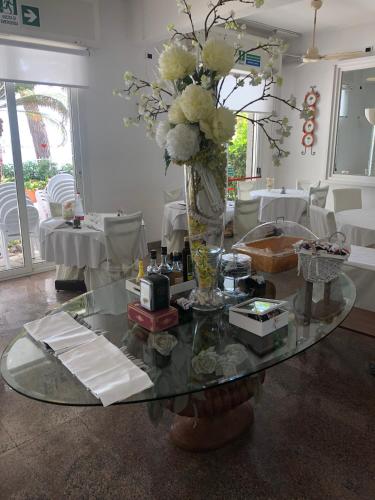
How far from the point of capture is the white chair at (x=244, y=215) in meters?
4.55

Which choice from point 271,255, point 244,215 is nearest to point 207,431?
point 271,255

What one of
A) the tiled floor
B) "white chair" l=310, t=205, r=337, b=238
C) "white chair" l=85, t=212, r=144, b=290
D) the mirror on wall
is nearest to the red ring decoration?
the mirror on wall

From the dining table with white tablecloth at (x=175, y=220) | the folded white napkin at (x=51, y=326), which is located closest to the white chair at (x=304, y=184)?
the dining table with white tablecloth at (x=175, y=220)

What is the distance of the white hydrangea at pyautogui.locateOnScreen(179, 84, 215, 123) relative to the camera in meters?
1.31

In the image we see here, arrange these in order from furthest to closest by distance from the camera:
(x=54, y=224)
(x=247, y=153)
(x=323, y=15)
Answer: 1. (x=247, y=153)
2. (x=323, y=15)
3. (x=54, y=224)

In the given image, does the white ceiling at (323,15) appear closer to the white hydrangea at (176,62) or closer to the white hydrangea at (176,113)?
the white hydrangea at (176,62)

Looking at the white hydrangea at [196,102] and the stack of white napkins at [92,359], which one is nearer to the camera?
the stack of white napkins at [92,359]

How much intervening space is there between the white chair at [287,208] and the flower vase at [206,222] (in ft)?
12.1

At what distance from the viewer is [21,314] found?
11.3 ft

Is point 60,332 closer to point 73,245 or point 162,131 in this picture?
point 162,131

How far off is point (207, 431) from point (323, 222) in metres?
2.23

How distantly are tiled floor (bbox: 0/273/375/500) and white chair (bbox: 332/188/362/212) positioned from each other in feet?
9.48

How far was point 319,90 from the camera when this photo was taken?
659 centimetres

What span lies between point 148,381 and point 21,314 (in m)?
2.63
